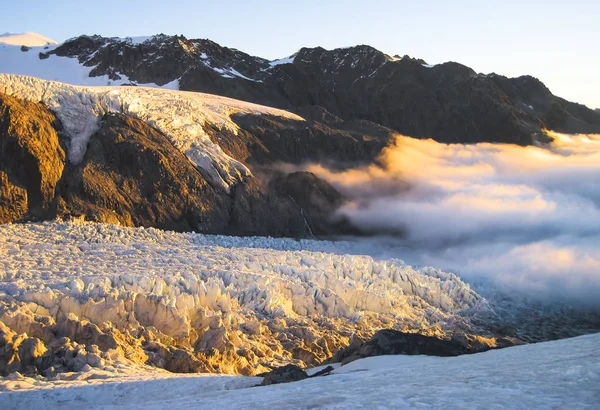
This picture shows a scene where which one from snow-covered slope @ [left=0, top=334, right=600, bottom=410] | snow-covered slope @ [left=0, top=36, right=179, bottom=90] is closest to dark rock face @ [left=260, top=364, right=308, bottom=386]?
snow-covered slope @ [left=0, top=334, right=600, bottom=410]

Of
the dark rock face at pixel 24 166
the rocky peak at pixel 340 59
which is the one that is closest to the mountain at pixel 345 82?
the rocky peak at pixel 340 59

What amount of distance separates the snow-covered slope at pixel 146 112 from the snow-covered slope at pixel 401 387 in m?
25.4

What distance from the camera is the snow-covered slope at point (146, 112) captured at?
36844mm

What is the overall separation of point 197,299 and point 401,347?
8.82m

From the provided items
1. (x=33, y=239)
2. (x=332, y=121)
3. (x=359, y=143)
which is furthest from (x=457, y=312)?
(x=332, y=121)

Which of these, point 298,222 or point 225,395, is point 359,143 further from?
point 225,395

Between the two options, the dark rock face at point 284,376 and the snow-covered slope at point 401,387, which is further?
the dark rock face at point 284,376

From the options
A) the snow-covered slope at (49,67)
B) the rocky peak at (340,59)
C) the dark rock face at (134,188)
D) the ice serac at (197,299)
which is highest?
the rocky peak at (340,59)

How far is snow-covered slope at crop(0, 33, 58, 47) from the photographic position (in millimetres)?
83000

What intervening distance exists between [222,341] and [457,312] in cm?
1447

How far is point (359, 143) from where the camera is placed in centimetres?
5534

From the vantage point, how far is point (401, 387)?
919 cm

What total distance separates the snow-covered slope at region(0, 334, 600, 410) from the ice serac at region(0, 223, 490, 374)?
120 inches

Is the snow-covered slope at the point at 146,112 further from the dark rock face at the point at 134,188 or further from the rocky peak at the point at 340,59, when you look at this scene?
the rocky peak at the point at 340,59
